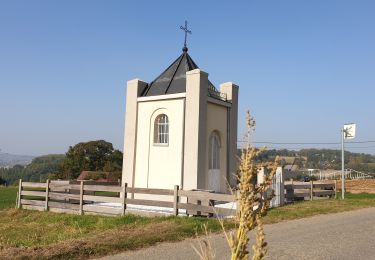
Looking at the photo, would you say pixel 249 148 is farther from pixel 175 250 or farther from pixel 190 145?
pixel 190 145

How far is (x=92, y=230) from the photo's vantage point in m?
11.2

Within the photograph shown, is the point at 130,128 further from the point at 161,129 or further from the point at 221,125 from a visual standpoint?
the point at 221,125

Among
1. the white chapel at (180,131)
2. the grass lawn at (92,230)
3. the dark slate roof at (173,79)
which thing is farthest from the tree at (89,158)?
the grass lawn at (92,230)

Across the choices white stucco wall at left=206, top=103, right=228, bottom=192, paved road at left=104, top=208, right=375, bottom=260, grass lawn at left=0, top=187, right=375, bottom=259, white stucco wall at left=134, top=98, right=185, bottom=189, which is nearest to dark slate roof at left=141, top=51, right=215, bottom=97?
white stucco wall at left=134, top=98, right=185, bottom=189

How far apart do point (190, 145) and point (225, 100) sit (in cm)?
332

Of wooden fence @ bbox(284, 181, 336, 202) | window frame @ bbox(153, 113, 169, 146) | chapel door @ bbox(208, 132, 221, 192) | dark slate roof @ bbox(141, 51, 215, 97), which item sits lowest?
wooden fence @ bbox(284, 181, 336, 202)

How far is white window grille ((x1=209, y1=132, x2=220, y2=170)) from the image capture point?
54.7 ft

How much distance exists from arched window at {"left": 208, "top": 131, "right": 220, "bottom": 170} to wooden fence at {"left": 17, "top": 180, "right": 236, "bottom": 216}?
194 cm

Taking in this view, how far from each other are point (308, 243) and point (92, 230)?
6055 millimetres

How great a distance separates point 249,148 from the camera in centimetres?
233

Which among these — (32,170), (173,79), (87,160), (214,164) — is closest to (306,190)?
(214,164)

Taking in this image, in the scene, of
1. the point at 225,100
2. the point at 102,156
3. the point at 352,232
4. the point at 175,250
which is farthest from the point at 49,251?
Answer: the point at 102,156

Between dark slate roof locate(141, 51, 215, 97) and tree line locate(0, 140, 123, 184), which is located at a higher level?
dark slate roof locate(141, 51, 215, 97)

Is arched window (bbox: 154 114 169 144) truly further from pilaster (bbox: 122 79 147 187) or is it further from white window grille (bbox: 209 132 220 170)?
white window grille (bbox: 209 132 220 170)
